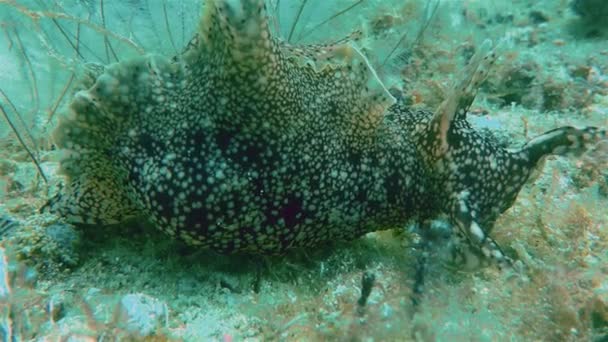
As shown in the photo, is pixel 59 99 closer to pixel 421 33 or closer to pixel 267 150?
pixel 267 150

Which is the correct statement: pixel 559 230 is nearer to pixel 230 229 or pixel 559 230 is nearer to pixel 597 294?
pixel 597 294

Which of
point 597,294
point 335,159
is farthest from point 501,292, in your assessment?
point 335,159

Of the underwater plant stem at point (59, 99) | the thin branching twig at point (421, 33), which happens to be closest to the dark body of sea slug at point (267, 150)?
the underwater plant stem at point (59, 99)

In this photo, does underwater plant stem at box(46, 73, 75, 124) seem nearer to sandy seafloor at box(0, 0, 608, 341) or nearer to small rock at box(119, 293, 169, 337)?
sandy seafloor at box(0, 0, 608, 341)

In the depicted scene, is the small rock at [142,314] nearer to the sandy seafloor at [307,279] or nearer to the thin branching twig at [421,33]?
the sandy seafloor at [307,279]

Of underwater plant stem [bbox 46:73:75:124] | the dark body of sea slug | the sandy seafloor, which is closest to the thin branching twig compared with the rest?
the sandy seafloor

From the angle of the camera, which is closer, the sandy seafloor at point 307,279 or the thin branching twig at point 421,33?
the sandy seafloor at point 307,279

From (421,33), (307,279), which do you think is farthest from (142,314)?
(421,33)
